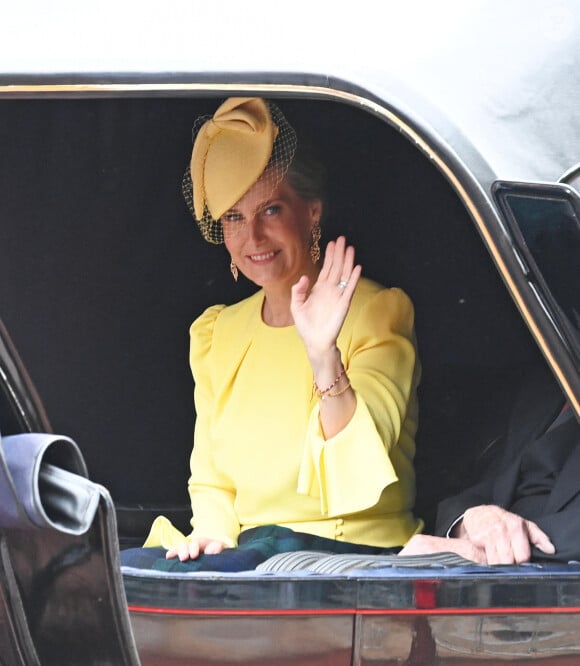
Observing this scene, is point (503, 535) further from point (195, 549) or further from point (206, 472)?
point (206, 472)

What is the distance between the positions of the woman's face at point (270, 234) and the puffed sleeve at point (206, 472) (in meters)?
0.33

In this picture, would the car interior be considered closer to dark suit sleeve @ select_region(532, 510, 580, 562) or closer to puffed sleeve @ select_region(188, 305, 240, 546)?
puffed sleeve @ select_region(188, 305, 240, 546)

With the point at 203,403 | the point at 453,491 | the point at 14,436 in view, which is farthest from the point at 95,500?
the point at 453,491

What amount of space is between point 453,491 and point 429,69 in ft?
5.01

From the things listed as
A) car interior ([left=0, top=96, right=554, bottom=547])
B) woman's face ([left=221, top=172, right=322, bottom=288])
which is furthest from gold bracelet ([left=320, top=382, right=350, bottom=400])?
car interior ([left=0, top=96, right=554, bottom=547])

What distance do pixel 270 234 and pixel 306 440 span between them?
0.51 meters

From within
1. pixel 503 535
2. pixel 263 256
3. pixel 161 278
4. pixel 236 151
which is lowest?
pixel 503 535

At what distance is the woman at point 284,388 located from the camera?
9.96 feet

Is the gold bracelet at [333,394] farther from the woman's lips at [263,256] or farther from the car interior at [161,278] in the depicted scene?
the car interior at [161,278]

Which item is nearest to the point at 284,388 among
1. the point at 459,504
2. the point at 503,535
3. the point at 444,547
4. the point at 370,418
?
the point at 370,418

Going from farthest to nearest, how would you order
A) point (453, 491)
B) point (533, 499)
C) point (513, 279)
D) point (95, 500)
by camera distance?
point (453, 491)
point (533, 499)
point (513, 279)
point (95, 500)

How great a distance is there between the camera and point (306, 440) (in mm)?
3062

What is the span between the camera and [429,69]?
2.53 m

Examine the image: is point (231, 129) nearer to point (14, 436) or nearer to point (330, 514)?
point (330, 514)
